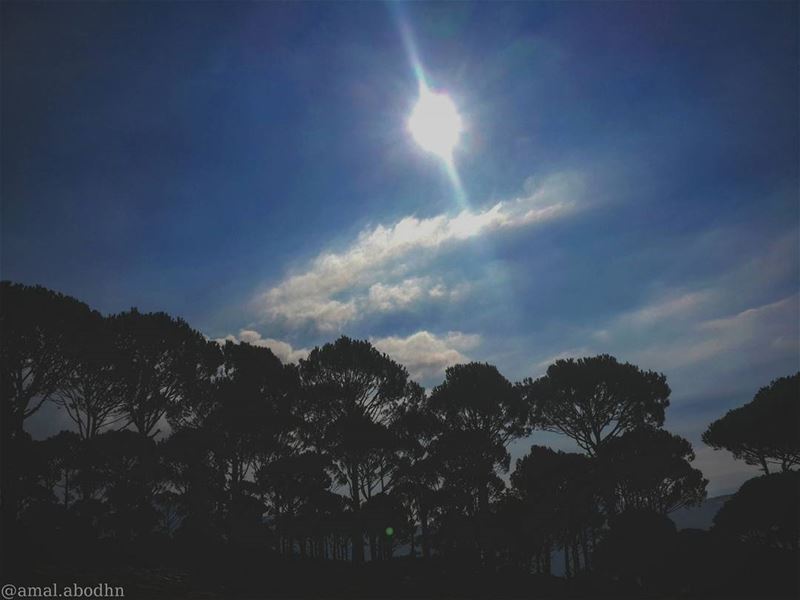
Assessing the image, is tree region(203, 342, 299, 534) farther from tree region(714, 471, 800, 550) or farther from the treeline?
tree region(714, 471, 800, 550)

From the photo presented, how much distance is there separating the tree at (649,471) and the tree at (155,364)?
98.8 feet

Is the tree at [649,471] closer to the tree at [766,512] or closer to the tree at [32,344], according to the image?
the tree at [766,512]

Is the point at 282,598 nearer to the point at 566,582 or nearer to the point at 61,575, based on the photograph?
the point at 61,575

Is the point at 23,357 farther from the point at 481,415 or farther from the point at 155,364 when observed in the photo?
the point at 481,415

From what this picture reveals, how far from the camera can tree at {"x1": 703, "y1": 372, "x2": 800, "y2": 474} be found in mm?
27859

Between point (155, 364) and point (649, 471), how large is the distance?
1417 inches

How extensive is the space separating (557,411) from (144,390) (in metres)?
29.2

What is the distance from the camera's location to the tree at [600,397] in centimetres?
3275

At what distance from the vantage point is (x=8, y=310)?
22.2 metres

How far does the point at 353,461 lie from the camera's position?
32.9m

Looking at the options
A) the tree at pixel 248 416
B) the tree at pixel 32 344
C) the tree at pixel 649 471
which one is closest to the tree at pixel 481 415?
→ the tree at pixel 649 471

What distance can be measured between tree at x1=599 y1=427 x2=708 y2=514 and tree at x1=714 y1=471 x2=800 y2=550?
179 inches

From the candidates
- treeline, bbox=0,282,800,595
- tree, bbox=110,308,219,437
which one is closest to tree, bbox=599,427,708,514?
treeline, bbox=0,282,800,595

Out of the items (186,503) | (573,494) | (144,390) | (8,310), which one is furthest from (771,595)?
(8,310)
